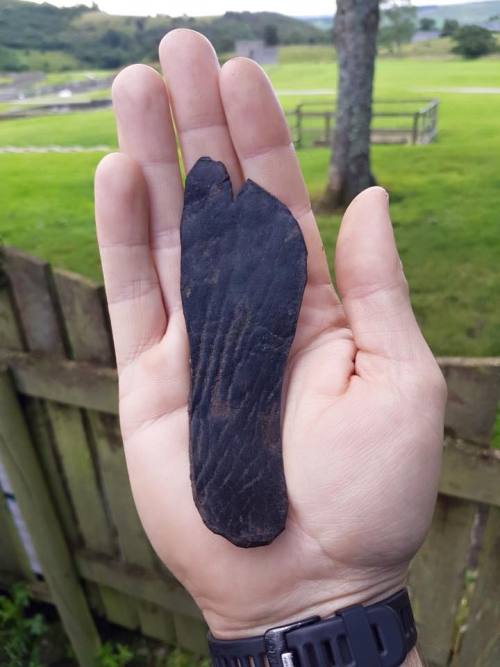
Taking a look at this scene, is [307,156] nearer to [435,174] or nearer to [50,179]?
[435,174]

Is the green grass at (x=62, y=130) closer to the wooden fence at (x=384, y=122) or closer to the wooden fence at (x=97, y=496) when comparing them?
the wooden fence at (x=97, y=496)

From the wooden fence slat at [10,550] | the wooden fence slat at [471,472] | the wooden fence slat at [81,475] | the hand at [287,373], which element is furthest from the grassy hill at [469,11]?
the wooden fence slat at [10,550]

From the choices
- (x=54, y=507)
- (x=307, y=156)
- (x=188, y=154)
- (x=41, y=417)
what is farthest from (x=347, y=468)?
(x=307, y=156)

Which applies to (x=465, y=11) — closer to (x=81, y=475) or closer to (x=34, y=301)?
(x=34, y=301)

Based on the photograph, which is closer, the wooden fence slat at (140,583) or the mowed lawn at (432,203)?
the wooden fence slat at (140,583)

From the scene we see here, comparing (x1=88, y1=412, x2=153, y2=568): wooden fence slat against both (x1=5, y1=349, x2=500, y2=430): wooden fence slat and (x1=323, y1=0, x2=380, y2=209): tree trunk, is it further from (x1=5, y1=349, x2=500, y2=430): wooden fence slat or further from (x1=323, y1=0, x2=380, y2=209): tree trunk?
(x1=323, y1=0, x2=380, y2=209): tree trunk
